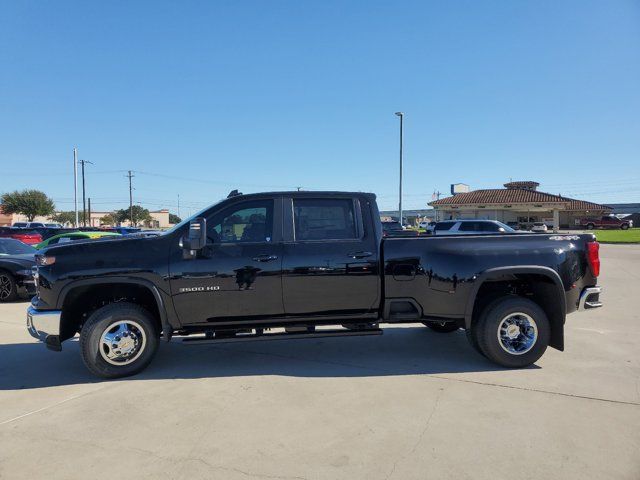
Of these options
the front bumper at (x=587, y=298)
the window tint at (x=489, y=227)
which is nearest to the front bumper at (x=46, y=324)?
the front bumper at (x=587, y=298)

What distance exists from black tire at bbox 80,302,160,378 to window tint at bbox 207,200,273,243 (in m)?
1.11

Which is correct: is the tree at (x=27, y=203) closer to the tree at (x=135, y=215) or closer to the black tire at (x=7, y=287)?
the tree at (x=135, y=215)

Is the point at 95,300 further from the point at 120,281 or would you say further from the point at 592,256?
the point at 592,256

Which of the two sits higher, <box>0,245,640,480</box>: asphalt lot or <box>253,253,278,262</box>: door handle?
<box>253,253,278,262</box>: door handle

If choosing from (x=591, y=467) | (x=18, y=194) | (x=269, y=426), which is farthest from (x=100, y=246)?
(x=18, y=194)

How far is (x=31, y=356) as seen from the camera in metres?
5.46

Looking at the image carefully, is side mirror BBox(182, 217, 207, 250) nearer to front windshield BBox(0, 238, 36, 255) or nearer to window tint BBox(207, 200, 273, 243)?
window tint BBox(207, 200, 273, 243)

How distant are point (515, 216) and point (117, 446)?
196 feet

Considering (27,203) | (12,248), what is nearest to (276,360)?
(12,248)

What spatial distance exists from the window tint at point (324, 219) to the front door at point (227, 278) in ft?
1.16

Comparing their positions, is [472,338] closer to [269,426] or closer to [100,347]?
[269,426]

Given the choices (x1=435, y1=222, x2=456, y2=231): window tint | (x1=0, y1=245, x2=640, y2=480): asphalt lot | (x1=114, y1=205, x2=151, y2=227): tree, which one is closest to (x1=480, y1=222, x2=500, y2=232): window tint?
(x1=435, y1=222, x2=456, y2=231): window tint

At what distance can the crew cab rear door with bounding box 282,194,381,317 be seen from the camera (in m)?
4.65

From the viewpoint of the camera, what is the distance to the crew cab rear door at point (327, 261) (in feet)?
15.3
